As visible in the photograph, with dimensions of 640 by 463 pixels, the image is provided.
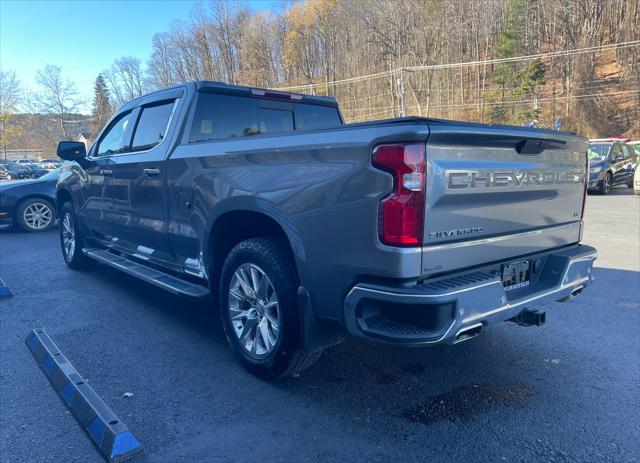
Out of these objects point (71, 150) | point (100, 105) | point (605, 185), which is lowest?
point (605, 185)

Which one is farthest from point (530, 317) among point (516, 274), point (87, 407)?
point (87, 407)

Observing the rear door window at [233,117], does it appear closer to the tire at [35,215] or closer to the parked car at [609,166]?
the tire at [35,215]

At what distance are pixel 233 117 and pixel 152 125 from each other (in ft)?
2.76

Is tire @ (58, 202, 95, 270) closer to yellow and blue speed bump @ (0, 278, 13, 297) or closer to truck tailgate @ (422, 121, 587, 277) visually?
yellow and blue speed bump @ (0, 278, 13, 297)

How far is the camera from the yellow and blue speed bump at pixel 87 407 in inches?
95.5

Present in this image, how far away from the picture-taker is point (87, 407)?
275cm

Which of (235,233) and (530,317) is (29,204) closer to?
(235,233)

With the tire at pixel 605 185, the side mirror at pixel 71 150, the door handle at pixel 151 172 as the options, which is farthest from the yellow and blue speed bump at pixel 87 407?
the tire at pixel 605 185

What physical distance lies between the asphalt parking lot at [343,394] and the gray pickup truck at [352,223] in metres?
0.40

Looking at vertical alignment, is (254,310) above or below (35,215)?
above

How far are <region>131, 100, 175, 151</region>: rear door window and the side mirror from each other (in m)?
1.24

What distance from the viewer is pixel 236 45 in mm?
67875

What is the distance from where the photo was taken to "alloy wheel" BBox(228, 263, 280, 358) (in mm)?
3096

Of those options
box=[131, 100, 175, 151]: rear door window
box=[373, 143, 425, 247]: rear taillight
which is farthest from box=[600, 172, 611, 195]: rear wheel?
box=[373, 143, 425, 247]: rear taillight
